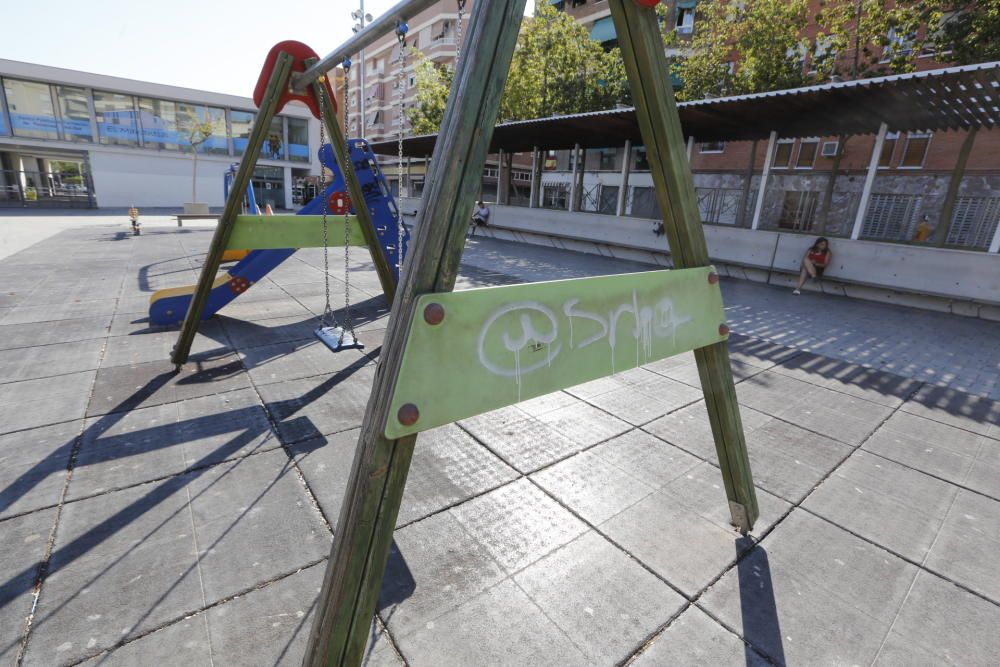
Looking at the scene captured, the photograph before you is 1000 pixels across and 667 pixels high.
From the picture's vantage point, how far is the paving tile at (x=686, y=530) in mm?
2137

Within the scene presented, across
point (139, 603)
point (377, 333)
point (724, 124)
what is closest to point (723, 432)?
point (139, 603)

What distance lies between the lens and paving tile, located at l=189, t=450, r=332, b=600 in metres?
1.98

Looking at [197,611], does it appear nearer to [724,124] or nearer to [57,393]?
[57,393]

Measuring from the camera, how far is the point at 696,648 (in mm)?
1751

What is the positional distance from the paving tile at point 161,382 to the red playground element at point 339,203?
2.49m

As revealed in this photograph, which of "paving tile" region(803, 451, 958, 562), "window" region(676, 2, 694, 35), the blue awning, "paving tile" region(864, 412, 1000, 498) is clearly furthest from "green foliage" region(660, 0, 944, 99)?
"paving tile" region(803, 451, 958, 562)

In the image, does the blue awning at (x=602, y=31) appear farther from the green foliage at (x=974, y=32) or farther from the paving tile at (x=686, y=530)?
the paving tile at (x=686, y=530)

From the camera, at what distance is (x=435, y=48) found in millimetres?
37000

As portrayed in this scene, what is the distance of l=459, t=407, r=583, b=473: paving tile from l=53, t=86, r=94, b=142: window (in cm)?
3375

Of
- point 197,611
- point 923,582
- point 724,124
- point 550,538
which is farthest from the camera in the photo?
point 724,124

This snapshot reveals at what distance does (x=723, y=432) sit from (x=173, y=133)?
34798 millimetres

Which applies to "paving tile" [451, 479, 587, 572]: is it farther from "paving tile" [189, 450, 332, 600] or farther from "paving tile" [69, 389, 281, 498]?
"paving tile" [69, 389, 281, 498]

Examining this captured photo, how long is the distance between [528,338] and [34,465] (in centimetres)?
308

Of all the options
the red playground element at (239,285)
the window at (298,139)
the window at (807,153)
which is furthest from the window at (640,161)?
the red playground element at (239,285)
